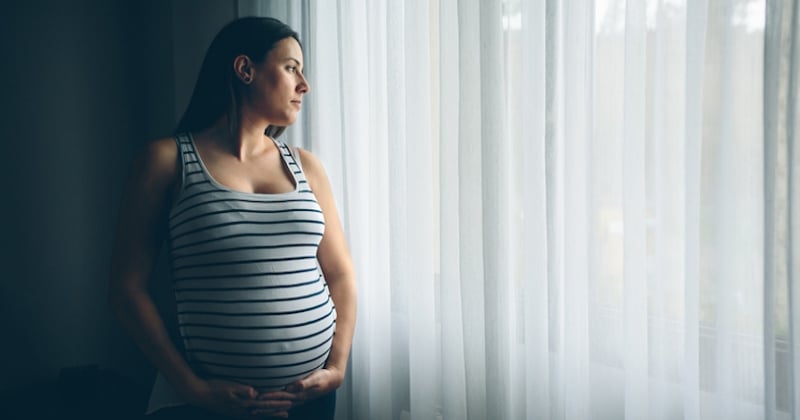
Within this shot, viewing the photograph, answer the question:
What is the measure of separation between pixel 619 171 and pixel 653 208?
0.29 ft

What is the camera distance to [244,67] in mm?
1153

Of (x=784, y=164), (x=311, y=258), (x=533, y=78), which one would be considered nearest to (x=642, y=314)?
(x=784, y=164)

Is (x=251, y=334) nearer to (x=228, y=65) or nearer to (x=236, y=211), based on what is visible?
(x=236, y=211)

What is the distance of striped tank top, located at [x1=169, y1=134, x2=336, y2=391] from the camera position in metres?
1.04

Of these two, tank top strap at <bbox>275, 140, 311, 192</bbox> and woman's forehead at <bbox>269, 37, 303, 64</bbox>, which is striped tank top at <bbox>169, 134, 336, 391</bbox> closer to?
tank top strap at <bbox>275, 140, 311, 192</bbox>

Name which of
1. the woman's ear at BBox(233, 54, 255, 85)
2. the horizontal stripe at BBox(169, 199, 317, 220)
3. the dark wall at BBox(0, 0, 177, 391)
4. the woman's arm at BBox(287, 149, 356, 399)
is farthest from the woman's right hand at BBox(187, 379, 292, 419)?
the dark wall at BBox(0, 0, 177, 391)

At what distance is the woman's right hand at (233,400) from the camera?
1.04 m

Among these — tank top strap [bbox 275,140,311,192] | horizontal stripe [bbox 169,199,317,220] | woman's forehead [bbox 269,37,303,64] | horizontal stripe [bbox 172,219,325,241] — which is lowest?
horizontal stripe [bbox 172,219,325,241]

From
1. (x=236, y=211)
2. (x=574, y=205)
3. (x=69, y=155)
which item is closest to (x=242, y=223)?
(x=236, y=211)

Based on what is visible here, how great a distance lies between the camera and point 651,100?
0.95 m

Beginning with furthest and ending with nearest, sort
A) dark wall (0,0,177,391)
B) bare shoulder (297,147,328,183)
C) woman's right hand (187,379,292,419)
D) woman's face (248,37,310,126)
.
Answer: dark wall (0,0,177,391) < bare shoulder (297,147,328,183) < woman's face (248,37,310,126) < woman's right hand (187,379,292,419)

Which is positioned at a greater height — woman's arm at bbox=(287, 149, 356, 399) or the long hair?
the long hair

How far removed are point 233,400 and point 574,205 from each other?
0.69 m

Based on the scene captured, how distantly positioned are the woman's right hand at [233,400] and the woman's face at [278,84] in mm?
517
